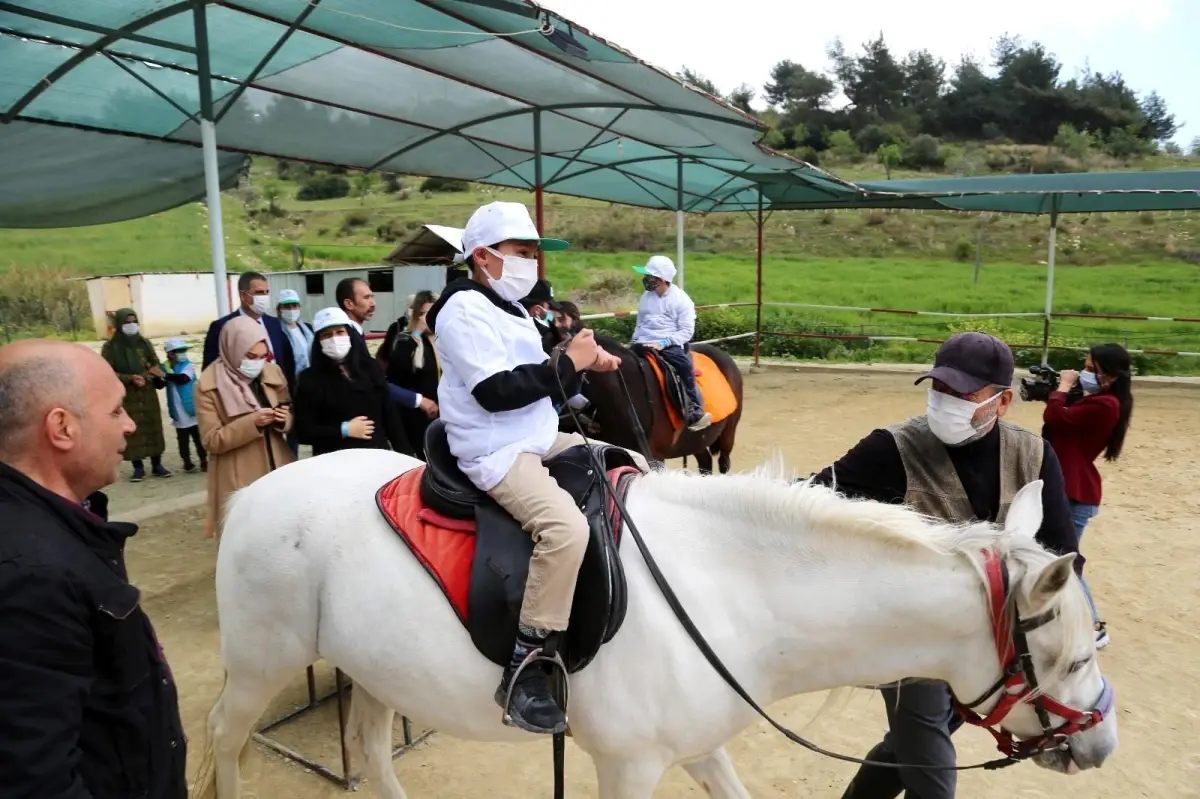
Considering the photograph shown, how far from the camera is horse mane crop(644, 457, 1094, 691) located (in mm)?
1644

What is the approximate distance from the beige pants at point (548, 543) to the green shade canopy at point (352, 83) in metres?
2.57

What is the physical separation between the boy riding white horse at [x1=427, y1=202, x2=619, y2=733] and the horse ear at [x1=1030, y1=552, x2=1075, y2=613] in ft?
3.35

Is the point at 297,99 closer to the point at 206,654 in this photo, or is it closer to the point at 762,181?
the point at 206,654

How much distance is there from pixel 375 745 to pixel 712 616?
1.41 metres

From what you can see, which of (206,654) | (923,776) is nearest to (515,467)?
(923,776)

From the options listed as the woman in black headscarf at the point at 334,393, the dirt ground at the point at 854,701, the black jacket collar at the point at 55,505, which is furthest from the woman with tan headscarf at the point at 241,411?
the black jacket collar at the point at 55,505

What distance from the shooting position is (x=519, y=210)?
2059mm

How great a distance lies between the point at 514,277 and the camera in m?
2.04

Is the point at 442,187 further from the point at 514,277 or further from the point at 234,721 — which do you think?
the point at 514,277

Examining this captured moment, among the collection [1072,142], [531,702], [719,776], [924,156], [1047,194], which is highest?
[1072,142]

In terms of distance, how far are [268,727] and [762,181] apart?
955 centimetres

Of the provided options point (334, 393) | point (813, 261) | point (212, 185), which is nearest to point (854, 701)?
point (334, 393)

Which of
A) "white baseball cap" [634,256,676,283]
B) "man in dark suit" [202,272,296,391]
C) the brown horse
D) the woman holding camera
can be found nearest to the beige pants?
the woman holding camera

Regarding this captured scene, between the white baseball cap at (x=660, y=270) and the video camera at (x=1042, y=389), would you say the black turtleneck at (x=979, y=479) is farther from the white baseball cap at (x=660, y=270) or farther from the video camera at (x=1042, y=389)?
the white baseball cap at (x=660, y=270)
